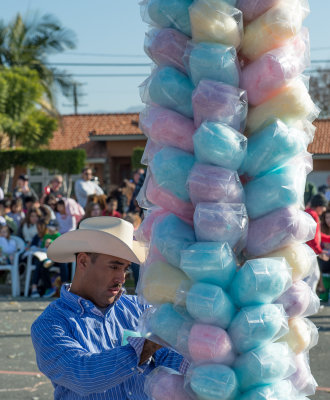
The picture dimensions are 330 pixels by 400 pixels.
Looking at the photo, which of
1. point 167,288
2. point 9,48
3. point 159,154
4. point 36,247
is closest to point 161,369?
point 167,288

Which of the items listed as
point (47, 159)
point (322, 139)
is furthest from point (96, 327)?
point (322, 139)

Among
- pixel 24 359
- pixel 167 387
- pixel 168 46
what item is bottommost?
pixel 24 359

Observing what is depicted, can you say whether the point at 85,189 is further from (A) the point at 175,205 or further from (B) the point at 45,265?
(A) the point at 175,205

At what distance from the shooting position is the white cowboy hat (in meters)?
3.15

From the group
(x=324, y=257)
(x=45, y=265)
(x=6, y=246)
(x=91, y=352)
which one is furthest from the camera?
(x=6, y=246)

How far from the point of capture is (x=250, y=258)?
7.62ft

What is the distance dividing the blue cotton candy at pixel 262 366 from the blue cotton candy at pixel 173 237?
365mm

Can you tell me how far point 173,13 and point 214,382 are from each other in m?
1.15

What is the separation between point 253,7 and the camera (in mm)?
2297

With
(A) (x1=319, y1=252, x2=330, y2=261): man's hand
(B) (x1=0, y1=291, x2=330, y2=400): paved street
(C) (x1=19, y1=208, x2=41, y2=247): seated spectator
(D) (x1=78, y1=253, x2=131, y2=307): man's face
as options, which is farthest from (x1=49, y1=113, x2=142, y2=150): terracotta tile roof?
(D) (x1=78, y1=253, x2=131, y2=307): man's face

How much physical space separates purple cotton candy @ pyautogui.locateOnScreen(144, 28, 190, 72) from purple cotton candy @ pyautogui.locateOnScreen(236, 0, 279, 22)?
0.65 feet

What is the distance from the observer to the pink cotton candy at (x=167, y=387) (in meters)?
2.33

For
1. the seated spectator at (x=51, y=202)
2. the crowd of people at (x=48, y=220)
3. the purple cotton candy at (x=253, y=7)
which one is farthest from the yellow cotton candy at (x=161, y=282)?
the seated spectator at (x=51, y=202)

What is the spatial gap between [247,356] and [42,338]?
1036 mm
